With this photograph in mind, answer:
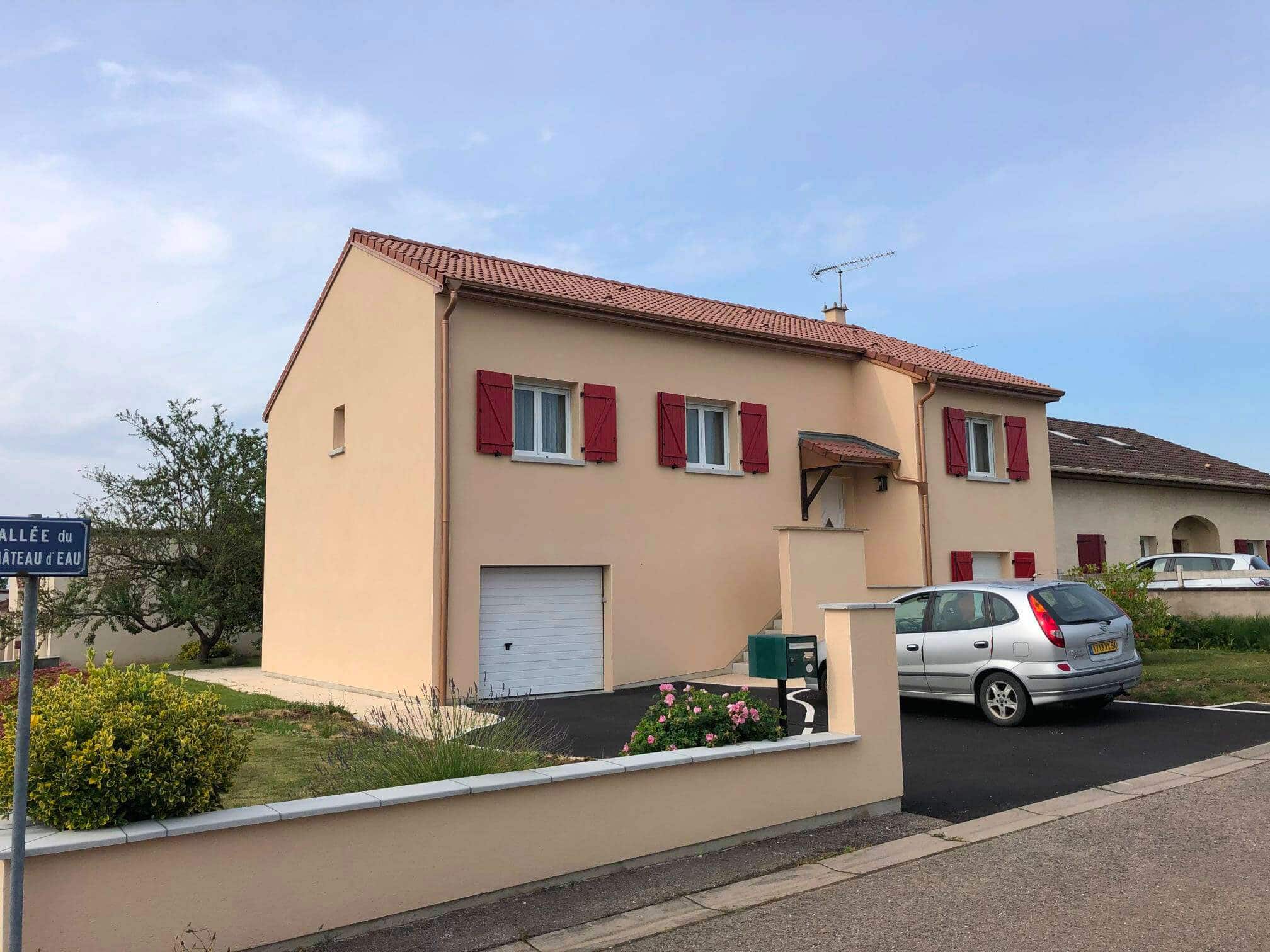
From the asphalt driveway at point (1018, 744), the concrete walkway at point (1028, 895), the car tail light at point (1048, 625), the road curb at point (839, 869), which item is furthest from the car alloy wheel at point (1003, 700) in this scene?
the concrete walkway at point (1028, 895)

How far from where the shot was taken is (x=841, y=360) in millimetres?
17891

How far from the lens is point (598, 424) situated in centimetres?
1425

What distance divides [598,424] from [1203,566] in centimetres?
Answer: 1536

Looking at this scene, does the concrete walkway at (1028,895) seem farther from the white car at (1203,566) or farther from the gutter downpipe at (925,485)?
the white car at (1203,566)

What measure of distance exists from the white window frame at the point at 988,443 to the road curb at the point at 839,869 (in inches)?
444

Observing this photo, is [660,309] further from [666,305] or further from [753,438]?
[753,438]

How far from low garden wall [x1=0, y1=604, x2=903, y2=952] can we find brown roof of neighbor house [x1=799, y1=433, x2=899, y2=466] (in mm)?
9498

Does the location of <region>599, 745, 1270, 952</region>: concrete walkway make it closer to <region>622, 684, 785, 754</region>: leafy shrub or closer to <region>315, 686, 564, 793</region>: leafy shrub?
<region>622, 684, 785, 754</region>: leafy shrub

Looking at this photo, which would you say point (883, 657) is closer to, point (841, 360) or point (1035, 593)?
point (1035, 593)

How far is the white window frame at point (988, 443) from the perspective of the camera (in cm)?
1859

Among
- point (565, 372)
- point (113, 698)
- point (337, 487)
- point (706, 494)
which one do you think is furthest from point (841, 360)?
Answer: point (113, 698)

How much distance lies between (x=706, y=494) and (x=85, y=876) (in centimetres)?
1194

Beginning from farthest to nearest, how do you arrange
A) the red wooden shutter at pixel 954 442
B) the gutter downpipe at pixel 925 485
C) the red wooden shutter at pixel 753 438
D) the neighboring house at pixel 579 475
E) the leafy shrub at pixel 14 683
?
the red wooden shutter at pixel 954 442, the gutter downpipe at pixel 925 485, the red wooden shutter at pixel 753 438, the neighboring house at pixel 579 475, the leafy shrub at pixel 14 683

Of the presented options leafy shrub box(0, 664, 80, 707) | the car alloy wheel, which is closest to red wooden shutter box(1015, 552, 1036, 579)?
the car alloy wheel
